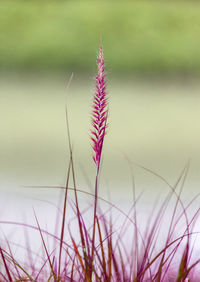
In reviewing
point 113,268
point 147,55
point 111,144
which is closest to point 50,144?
point 111,144

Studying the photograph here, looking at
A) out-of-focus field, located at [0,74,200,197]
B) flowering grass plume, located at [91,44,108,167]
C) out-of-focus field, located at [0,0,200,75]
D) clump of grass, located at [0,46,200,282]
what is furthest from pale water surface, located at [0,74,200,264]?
flowering grass plume, located at [91,44,108,167]

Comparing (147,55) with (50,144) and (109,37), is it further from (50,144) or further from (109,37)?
(50,144)

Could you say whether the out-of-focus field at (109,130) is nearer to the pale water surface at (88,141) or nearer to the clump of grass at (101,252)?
the pale water surface at (88,141)

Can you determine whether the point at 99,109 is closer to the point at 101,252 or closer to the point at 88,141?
the point at 101,252

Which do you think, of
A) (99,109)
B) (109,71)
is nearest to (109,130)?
(109,71)

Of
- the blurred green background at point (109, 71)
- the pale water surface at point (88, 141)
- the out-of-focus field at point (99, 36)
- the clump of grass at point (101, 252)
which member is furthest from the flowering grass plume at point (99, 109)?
the out-of-focus field at point (99, 36)
